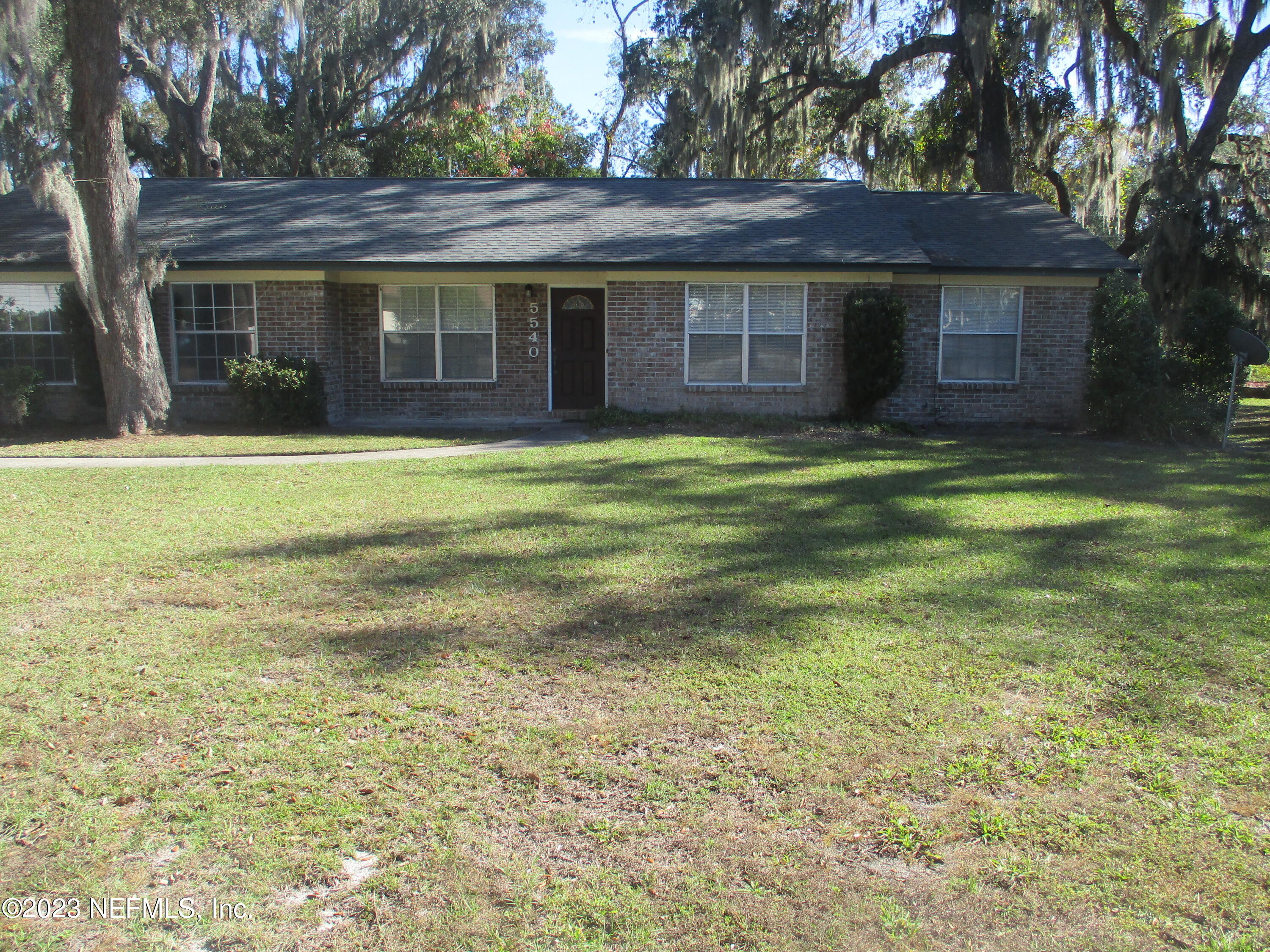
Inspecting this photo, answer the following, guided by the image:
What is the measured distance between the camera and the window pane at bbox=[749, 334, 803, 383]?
50.0 ft

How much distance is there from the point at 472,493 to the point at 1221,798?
22.2 ft

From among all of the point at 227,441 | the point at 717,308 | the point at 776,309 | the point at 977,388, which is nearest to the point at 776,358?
the point at 776,309

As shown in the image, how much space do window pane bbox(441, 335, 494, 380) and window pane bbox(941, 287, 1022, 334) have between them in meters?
7.46

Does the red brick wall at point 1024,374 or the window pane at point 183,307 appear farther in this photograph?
the red brick wall at point 1024,374

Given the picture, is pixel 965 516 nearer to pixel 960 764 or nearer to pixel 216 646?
pixel 960 764

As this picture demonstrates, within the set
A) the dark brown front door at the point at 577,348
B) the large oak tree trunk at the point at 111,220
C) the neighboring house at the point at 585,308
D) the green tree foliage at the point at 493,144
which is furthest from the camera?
the green tree foliage at the point at 493,144

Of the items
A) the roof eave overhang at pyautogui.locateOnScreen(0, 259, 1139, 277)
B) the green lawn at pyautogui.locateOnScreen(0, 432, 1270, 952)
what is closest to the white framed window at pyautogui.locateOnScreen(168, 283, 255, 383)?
the roof eave overhang at pyautogui.locateOnScreen(0, 259, 1139, 277)

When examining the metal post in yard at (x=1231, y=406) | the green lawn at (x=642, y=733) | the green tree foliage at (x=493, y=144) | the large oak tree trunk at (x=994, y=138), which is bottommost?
the green lawn at (x=642, y=733)

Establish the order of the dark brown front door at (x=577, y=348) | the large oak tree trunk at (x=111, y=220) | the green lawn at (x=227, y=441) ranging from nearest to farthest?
the green lawn at (x=227, y=441) < the large oak tree trunk at (x=111, y=220) < the dark brown front door at (x=577, y=348)

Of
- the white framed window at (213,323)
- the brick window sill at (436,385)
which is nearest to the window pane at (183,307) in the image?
the white framed window at (213,323)

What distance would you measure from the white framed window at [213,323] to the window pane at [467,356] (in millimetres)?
2972

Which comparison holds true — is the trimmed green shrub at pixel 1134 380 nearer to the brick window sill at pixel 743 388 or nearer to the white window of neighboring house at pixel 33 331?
the brick window sill at pixel 743 388

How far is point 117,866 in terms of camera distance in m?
3.03

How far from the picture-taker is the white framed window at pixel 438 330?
51.9 ft
